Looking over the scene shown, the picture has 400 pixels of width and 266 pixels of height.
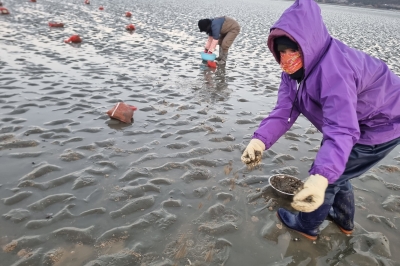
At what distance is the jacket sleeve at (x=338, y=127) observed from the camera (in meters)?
2.65

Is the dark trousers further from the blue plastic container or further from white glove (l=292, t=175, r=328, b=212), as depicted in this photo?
the blue plastic container

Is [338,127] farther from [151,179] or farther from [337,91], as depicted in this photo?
[151,179]

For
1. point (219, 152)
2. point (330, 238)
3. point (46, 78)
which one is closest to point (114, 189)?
point (219, 152)

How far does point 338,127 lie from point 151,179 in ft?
9.67

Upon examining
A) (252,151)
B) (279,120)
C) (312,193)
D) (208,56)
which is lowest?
(208,56)

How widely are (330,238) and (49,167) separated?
417 centimetres

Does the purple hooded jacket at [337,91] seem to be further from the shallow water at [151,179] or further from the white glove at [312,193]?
the shallow water at [151,179]

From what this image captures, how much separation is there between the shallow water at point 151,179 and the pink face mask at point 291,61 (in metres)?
2.07

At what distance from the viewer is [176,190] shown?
454 centimetres

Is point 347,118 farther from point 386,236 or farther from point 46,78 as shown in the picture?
point 46,78

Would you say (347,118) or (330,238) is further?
(330,238)

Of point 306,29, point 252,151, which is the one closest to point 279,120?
point 252,151

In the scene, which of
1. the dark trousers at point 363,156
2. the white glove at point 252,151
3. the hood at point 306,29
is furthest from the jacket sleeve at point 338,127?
the white glove at point 252,151

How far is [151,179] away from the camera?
4727 mm
